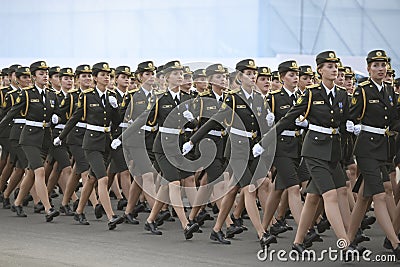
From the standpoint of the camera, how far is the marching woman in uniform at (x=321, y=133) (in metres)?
9.74

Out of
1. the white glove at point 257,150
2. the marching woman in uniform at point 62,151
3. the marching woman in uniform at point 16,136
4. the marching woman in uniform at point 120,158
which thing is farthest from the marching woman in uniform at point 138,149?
the white glove at point 257,150

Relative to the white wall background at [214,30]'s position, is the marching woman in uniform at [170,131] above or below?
below

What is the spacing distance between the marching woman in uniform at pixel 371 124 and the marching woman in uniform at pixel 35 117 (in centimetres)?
431

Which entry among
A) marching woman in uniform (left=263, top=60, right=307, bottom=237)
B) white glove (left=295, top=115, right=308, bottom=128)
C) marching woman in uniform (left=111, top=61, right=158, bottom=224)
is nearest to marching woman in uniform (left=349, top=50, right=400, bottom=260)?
white glove (left=295, top=115, right=308, bottom=128)

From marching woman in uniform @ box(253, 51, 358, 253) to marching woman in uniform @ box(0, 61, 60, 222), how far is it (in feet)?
13.3

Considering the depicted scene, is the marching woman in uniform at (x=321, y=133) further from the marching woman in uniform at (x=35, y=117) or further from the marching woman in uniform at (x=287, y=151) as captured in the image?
the marching woman in uniform at (x=35, y=117)

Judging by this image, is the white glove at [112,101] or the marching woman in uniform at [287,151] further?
the white glove at [112,101]

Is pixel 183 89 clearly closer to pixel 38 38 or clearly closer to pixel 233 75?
pixel 233 75

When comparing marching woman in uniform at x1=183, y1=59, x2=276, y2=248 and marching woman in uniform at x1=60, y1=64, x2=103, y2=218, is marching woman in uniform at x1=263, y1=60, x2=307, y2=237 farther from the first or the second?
marching woman in uniform at x1=60, y1=64, x2=103, y2=218

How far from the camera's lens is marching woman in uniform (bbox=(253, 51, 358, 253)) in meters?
9.74

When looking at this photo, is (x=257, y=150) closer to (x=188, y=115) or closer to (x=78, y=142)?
(x=188, y=115)

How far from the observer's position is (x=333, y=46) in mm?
25844

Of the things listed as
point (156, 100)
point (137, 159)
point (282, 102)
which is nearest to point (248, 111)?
point (282, 102)

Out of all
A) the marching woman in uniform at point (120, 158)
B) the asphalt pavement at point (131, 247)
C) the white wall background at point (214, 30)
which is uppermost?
the white wall background at point (214, 30)
